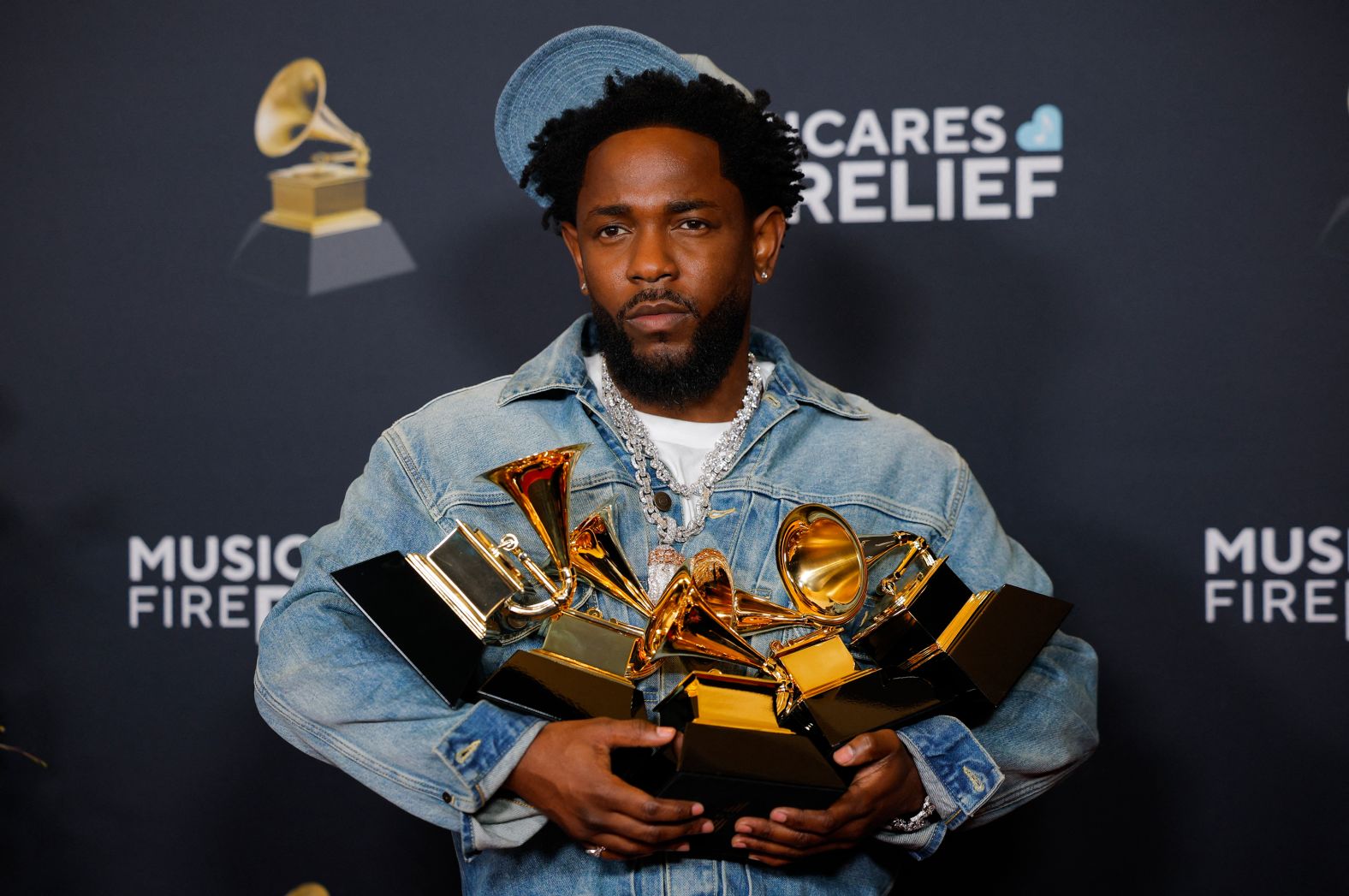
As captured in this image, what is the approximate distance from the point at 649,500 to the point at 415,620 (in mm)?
403

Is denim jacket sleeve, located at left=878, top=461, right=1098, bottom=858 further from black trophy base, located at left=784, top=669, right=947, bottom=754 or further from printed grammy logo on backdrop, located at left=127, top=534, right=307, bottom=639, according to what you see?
printed grammy logo on backdrop, located at left=127, top=534, right=307, bottom=639

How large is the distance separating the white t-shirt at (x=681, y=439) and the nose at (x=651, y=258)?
0.67ft

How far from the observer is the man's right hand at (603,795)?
134 cm

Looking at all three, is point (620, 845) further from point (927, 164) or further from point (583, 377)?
point (927, 164)

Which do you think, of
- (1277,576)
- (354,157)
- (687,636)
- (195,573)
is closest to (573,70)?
(354,157)

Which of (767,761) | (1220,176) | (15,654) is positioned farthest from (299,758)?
(1220,176)

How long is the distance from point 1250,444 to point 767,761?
4.88 feet

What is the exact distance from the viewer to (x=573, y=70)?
188 centimetres

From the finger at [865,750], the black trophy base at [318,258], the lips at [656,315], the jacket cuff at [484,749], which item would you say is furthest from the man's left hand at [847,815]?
the black trophy base at [318,258]

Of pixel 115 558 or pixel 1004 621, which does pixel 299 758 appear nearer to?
pixel 115 558

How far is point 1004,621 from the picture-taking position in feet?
4.93

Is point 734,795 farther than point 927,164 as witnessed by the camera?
No

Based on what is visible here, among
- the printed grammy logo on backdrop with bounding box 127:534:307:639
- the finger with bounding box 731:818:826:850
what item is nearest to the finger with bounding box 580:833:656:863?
the finger with bounding box 731:818:826:850

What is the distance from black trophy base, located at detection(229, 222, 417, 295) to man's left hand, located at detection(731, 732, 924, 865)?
4.74ft
